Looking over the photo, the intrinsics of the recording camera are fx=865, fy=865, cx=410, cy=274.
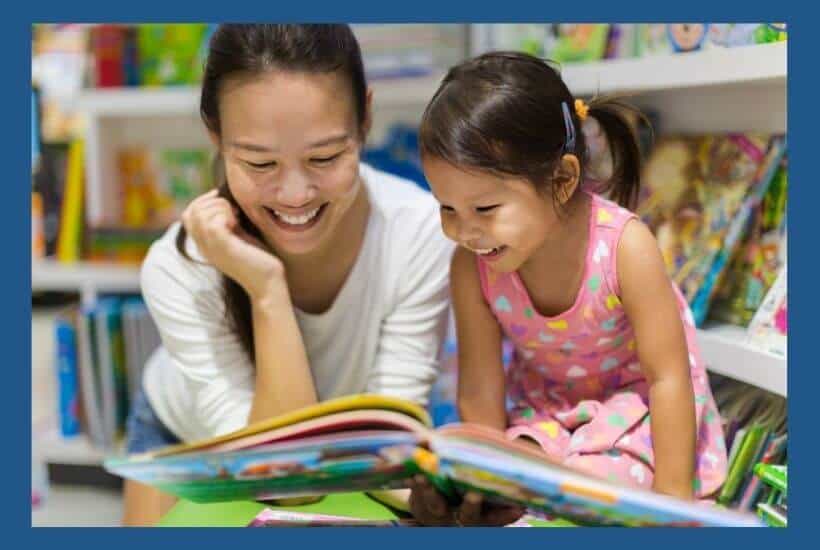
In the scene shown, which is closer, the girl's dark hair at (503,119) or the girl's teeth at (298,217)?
the girl's dark hair at (503,119)

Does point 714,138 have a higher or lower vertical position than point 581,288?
higher

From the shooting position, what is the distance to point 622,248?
3.07 feet

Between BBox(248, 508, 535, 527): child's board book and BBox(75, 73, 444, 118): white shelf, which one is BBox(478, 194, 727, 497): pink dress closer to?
BBox(248, 508, 535, 527): child's board book

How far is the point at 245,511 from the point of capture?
100 centimetres

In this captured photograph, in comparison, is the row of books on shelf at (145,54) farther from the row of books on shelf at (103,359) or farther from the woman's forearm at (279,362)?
the woman's forearm at (279,362)

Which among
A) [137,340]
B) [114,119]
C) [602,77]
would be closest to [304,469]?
[602,77]

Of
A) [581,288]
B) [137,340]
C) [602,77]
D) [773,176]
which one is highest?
[602,77]

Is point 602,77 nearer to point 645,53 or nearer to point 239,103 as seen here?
point 645,53

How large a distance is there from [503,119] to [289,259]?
39 cm

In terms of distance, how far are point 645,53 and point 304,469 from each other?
0.82 metres

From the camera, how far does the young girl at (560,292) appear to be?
87 centimetres

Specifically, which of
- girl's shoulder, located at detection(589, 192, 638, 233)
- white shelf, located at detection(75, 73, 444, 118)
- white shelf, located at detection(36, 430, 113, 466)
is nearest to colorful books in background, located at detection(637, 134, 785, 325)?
girl's shoulder, located at detection(589, 192, 638, 233)

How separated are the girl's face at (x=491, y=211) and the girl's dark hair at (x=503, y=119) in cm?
1

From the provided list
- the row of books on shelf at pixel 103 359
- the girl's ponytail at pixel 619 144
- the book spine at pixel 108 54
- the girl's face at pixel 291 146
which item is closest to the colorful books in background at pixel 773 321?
the girl's ponytail at pixel 619 144
